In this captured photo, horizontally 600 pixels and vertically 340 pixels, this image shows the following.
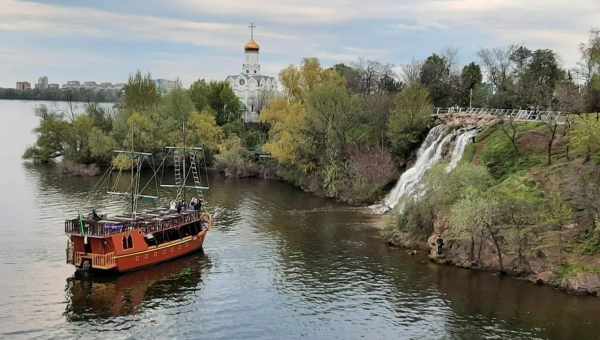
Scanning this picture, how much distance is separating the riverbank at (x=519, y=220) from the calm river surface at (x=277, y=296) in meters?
1.66

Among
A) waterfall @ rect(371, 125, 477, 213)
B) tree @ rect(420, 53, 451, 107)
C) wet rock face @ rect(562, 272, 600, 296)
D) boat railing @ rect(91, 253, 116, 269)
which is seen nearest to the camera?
wet rock face @ rect(562, 272, 600, 296)

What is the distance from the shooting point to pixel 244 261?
161 feet

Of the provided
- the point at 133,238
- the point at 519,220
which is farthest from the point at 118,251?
the point at 519,220

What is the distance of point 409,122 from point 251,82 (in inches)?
2533

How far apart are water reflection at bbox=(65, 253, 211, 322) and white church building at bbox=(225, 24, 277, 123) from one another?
288 feet

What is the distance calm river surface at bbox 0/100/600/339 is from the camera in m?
35.3

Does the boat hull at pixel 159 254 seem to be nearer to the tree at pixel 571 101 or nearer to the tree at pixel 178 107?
the tree at pixel 571 101

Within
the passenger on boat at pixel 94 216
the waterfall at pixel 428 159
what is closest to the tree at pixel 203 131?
the waterfall at pixel 428 159

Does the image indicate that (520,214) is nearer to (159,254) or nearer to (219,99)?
(159,254)

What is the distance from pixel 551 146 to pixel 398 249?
57.6ft

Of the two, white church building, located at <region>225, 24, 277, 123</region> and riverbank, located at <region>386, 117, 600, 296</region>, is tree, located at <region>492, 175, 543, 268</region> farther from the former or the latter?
white church building, located at <region>225, 24, 277, 123</region>

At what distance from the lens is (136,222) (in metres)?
48.2

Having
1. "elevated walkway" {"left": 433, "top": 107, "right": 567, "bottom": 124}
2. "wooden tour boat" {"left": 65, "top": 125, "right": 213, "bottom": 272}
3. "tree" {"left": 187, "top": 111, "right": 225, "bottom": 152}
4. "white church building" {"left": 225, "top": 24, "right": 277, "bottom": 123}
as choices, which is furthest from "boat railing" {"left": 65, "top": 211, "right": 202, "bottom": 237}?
"white church building" {"left": 225, "top": 24, "right": 277, "bottom": 123}

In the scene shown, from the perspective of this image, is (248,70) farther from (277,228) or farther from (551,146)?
(551,146)
